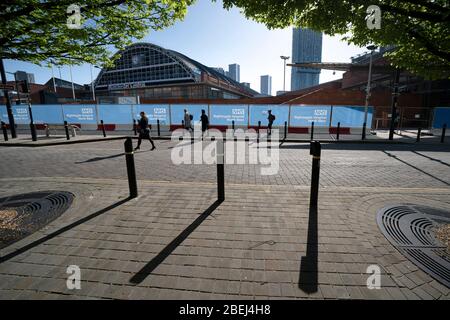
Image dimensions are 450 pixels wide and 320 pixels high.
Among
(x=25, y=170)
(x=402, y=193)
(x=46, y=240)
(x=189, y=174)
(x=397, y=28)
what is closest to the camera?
(x=46, y=240)

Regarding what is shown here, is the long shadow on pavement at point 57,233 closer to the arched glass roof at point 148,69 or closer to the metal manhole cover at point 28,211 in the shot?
the metal manhole cover at point 28,211

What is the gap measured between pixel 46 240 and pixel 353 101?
37.4 meters

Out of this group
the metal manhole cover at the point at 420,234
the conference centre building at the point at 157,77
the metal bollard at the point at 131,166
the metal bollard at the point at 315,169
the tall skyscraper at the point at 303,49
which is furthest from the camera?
the tall skyscraper at the point at 303,49

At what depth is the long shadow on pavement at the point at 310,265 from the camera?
2.29m

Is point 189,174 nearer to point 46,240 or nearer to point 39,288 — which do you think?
point 46,240

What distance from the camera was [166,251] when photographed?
9.40ft

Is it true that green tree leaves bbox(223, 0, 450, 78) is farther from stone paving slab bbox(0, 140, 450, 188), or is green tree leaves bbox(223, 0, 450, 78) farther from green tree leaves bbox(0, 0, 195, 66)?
stone paving slab bbox(0, 140, 450, 188)

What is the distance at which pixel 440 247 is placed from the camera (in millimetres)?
2963

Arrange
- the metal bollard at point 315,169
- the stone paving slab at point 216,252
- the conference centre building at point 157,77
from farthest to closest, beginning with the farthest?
the conference centre building at point 157,77
the metal bollard at point 315,169
the stone paving slab at point 216,252

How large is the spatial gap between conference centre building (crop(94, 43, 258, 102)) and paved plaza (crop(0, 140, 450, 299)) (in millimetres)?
51673

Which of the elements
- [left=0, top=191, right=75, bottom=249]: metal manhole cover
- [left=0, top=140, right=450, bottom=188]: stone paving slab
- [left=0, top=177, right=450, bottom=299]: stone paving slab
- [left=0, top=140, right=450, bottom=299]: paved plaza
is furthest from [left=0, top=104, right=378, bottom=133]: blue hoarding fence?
[left=0, top=191, right=75, bottom=249]: metal manhole cover

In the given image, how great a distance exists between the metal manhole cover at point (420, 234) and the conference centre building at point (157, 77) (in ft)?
175

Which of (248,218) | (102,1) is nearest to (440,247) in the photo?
(248,218)

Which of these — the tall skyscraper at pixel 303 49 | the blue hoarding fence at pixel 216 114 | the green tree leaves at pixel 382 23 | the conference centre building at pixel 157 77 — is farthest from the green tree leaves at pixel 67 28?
the tall skyscraper at pixel 303 49
